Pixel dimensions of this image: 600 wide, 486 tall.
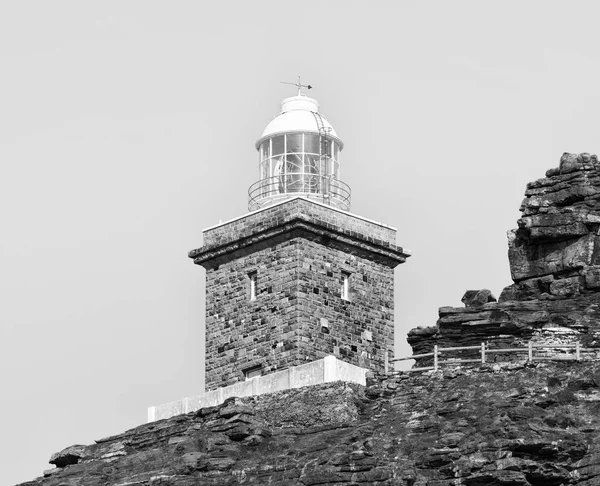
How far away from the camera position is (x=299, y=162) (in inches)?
2247

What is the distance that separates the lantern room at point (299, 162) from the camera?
56.8 m

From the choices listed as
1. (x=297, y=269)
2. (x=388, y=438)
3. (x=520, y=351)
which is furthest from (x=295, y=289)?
(x=388, y=438)

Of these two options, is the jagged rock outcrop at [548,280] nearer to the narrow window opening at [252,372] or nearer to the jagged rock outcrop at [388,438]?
the jagged rock outcrop at [388,438]

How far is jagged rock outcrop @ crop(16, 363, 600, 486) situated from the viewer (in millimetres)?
41281

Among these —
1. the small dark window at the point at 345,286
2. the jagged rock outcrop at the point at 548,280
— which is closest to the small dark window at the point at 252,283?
the small dark window at the point at 345,286

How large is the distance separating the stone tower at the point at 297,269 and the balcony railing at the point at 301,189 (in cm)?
3

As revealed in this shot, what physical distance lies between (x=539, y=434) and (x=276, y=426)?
7.65 metres

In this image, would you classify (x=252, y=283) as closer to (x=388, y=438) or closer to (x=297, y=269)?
(x=297, y=269)

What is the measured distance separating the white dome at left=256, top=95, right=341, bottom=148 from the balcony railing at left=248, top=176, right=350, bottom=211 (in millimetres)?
1291

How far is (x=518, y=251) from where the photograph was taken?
174 feet

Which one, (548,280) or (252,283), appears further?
(252,283)

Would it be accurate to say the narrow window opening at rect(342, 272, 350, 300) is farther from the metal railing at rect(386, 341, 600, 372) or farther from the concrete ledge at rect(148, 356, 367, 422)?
the metal railing at rect(386, 341, 600, 372)

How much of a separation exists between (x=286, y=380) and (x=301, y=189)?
9.38 meters

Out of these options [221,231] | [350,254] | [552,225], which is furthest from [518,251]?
[221,231]
